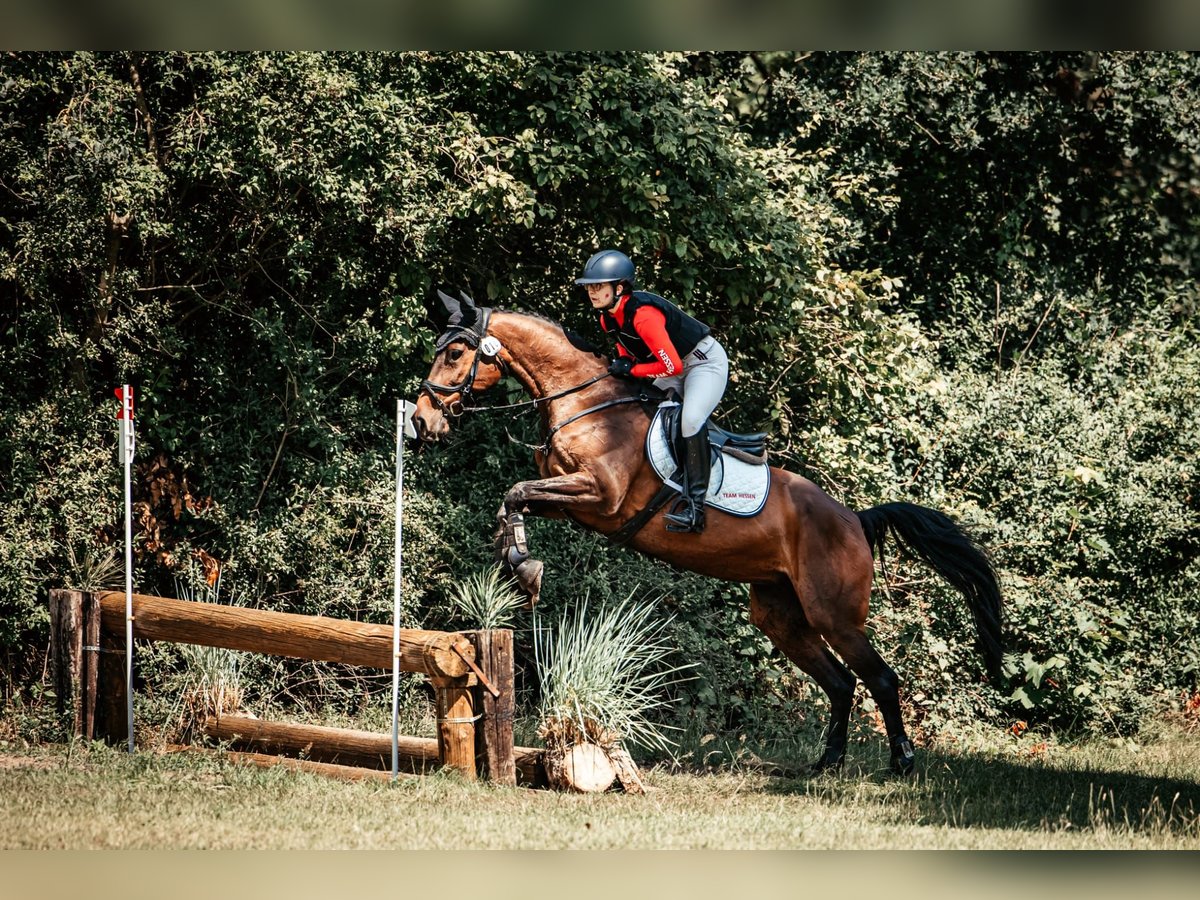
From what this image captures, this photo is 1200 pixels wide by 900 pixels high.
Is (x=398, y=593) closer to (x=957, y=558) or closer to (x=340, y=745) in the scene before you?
(x=340, y=745)

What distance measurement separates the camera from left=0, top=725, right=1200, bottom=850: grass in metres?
4.98

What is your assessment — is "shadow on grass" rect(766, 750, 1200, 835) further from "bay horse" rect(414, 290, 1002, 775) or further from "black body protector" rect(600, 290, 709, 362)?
"black body protector" rect(600, 290, 709, 362)

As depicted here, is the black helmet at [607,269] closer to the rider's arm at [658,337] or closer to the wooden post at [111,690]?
the rider's arm at [658,337]

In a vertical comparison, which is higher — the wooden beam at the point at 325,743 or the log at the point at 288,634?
the log at the point at 288,634

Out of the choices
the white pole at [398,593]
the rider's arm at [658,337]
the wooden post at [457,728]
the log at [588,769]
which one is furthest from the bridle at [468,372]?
the log at [588,769]

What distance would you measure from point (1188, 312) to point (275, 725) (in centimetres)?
1025

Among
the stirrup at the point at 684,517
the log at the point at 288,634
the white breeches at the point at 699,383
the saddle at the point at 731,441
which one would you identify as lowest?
the log at the point at 288,634

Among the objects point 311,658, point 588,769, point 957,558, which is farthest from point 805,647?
point 311,658

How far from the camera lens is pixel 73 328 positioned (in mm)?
8445

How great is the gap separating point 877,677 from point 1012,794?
0.99 metres

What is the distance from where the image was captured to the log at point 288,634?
242 inches

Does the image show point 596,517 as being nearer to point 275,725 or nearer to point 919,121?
point 275,725

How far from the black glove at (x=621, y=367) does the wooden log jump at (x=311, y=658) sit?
160 centimetres
